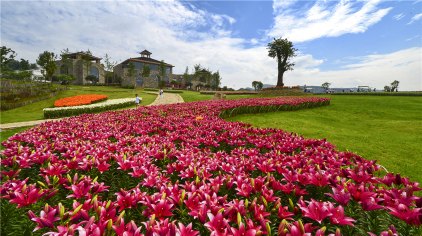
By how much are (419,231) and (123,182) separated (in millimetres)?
3788

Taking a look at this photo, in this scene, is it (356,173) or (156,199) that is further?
(356,173)

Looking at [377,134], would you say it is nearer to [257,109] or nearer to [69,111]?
[257,109]

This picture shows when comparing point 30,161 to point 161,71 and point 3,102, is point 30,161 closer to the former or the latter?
point 3,102

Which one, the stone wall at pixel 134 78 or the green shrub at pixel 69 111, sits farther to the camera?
the stone wall at pixel 134 78

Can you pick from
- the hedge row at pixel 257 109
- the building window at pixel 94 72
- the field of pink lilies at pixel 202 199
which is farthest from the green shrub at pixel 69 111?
the building window at pixel 94 72

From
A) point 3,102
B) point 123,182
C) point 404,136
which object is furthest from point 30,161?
point 3,102

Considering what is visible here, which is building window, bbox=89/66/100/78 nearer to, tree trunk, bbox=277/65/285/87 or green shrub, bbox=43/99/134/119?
tree trunk, bbox=277/65/285/87

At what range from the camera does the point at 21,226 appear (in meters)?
2.71

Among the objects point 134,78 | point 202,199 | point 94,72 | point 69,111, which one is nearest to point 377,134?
point 202,199

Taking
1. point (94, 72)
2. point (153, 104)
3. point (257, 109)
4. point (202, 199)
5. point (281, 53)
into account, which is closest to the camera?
point (202, 199)

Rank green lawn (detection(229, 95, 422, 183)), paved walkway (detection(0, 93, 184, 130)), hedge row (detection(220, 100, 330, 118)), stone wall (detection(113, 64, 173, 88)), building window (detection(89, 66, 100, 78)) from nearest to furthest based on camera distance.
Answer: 1. green lawn (detection(229, 95, 422, 183))
2. paved walkway (detection(0, 93, 184, 130))
3. hedge row (detection(220, 100, 330, 118))
4. stone wall (detection(113, 64, 173, 88))
5. building window (detection(89, 66, 100, 78))

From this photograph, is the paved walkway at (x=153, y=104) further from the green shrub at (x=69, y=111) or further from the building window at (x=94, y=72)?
the building window at (x=94, y=72)

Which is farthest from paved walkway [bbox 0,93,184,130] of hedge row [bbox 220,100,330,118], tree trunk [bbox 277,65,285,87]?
tree trunk [bbox 277,65,285,87]

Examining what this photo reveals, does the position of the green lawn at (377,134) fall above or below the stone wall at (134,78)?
below
